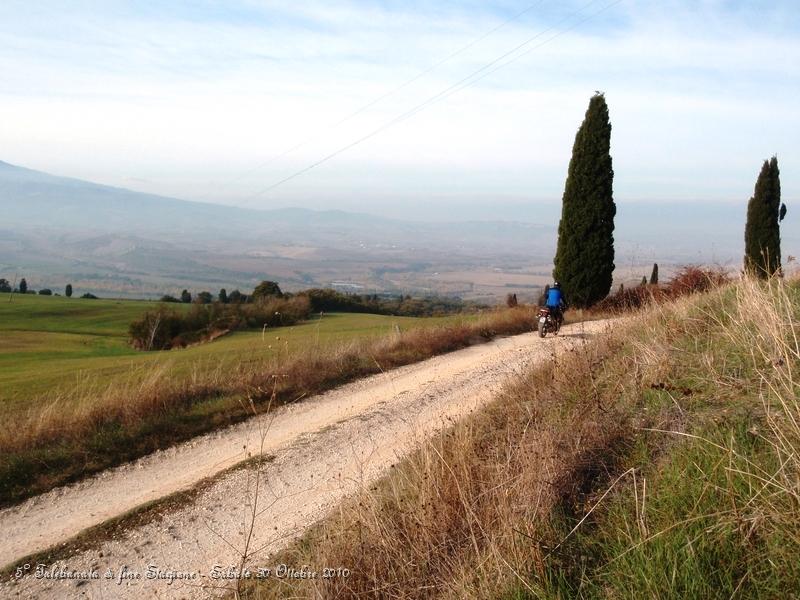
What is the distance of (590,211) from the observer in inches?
960

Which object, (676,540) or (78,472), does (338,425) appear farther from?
(676,540)

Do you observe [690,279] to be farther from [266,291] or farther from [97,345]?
[266,291]

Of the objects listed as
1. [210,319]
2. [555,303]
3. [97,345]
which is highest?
[555,303]

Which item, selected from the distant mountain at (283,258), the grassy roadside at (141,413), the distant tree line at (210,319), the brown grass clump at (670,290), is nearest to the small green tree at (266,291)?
the distant tree line at (210,319)

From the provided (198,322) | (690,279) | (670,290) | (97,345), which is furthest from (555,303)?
(198,322)

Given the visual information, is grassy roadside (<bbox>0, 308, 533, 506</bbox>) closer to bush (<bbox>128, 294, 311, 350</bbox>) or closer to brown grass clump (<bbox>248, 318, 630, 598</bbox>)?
brown grass clump (<bbox>248, 318, 630, 598</bbox>)

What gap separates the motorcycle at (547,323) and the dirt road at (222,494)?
654 cm

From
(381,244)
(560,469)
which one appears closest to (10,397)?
(560,469)

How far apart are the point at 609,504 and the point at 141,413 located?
7.50 meters

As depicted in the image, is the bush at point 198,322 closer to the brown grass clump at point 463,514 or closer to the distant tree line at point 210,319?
the distant tree line at point 210,319

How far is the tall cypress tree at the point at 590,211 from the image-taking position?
2434 cm

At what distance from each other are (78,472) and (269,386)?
405cm

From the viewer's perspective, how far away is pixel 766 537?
329 centimetres

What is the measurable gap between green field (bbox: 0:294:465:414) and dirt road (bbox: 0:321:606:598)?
3.01 metres
